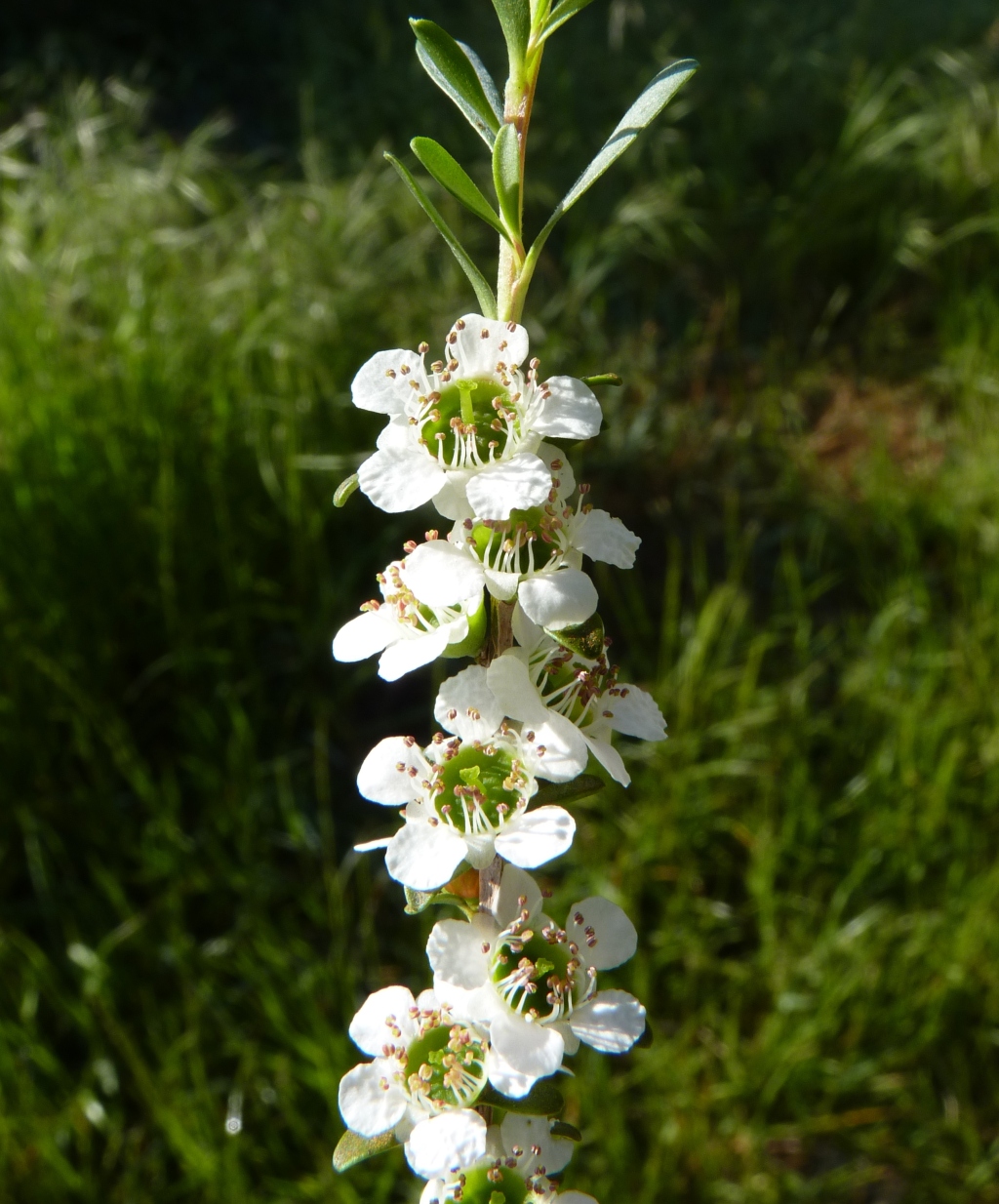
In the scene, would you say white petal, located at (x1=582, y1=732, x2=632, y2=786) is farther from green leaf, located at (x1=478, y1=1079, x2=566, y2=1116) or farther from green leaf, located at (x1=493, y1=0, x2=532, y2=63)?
green leaf, located at (x1=493, y1=0, x2=532, y2=63)

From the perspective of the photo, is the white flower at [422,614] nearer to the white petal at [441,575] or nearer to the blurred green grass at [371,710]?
the white petal at [441,575]

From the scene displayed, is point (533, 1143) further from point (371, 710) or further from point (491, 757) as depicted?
point (371, 710)

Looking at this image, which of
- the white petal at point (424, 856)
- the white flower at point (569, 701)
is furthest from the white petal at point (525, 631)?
the white petal at point (424, 856)

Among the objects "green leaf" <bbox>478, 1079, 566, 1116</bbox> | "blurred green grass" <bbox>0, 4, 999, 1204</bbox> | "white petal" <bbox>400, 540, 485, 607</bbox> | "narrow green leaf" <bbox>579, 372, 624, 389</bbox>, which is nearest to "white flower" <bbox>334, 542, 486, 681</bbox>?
"white petal" <bbox>400, 540, 485, 607</bbox>

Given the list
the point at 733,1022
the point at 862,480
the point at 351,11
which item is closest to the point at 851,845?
the point at 733,1022

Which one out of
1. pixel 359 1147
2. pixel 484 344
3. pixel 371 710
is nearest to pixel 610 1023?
pixel 359 1147

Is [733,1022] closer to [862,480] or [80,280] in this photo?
[862,480]
